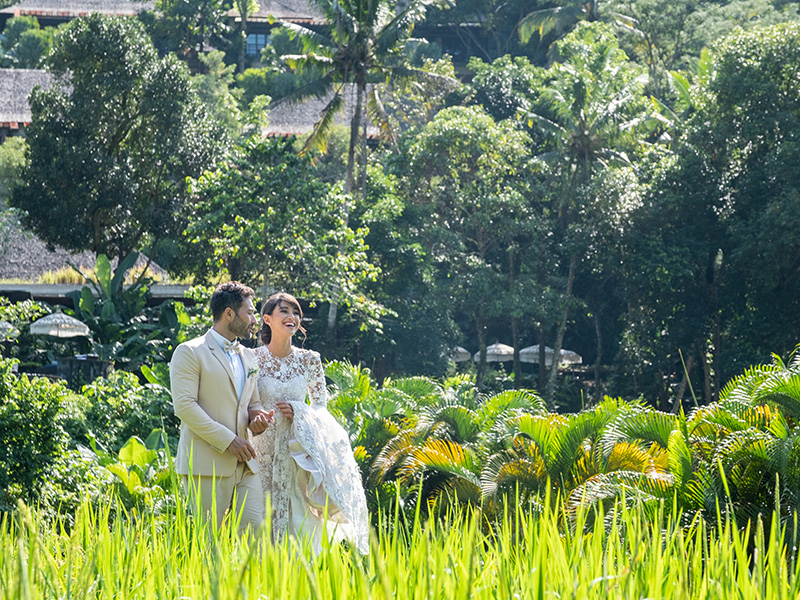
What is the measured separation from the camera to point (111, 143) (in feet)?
72.6

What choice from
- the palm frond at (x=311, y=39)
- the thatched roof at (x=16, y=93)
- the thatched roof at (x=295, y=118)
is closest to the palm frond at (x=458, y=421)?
the palm frond at (x=311, y=39)

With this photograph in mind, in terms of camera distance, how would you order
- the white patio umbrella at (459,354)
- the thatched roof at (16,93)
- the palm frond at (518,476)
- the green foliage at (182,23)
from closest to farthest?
the palm frond at (518,476) < the white patio umbrella at (459,354) < the thatched roof at (16,93) < the green foliage at (182,23)

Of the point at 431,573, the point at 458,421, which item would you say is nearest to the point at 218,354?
the point at 431,573

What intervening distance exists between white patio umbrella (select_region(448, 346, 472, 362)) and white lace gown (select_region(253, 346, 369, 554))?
23.5 meters

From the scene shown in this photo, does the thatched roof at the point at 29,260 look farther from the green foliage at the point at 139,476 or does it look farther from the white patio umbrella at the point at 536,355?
the green foliage at the point at 139,476

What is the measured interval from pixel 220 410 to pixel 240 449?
0.66ft

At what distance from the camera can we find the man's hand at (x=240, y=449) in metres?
4.06

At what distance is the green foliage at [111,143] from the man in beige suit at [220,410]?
18223 mm

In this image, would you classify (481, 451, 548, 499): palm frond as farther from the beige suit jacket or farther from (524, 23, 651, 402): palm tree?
(524, 23, 651, 402): palm tree

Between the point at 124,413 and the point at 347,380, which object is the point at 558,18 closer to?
the point at 347,380

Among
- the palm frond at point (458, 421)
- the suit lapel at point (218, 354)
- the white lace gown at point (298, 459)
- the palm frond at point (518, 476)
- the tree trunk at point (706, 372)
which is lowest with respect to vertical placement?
Answer: the tree trunk at point (706, 372)

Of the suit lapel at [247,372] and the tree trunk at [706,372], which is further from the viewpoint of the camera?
the tree trunk at [706,372]

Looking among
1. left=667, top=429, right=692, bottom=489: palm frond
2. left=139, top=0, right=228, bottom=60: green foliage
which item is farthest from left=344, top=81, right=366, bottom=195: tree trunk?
left=139, top=0, right=228, bottom=60: green foliage

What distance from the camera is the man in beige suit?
4055mm
